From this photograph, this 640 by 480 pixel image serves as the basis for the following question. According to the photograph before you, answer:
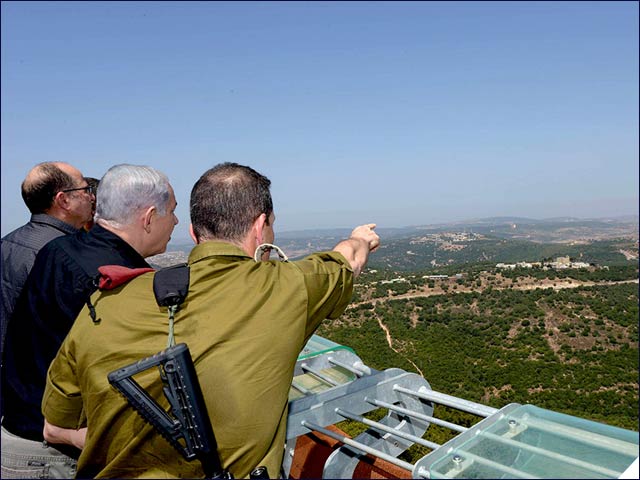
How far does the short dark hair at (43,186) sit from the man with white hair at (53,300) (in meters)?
0.96

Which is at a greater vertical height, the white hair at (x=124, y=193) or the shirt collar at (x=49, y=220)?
the white hair at (x=124, y=193)

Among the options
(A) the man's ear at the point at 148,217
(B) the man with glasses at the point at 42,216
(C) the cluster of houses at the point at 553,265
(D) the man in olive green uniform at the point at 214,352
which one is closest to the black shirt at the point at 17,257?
(B) the man with glasses at the point at 42,216

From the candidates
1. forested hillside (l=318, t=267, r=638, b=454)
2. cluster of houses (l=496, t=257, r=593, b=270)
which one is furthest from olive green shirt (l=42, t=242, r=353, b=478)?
cluster of houses (l=496, t=257, r=593, b=270)

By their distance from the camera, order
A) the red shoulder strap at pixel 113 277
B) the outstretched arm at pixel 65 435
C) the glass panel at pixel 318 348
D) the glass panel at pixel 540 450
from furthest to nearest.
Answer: the glass panel at pixel 318 348 < the outstretched arm at pixel 65 435 < the red shoulder strap at pixel 113 277 < the glass panel at pixel 540 450

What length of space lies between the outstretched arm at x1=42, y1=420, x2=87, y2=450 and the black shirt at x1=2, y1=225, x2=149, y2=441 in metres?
0.22

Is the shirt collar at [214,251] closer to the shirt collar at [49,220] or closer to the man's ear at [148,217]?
the man's ear at [148,217]

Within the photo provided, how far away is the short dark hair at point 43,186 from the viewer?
2.90 meters

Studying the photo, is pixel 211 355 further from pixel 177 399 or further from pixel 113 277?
pixel 113 277

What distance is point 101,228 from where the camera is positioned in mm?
2121

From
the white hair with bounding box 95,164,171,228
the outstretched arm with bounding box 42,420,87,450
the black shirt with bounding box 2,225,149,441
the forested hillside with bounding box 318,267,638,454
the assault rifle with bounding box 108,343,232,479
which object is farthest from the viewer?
the forested hillside with bounding box 318,267,638,454

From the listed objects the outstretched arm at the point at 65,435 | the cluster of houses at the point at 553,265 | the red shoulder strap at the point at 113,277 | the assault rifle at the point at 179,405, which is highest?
the red shoulder strap at the point at 113,277

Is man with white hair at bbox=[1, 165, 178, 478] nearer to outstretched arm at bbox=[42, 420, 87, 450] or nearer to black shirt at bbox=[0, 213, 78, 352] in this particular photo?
outstretched arm at bbox=[42, 420, 87, 450]

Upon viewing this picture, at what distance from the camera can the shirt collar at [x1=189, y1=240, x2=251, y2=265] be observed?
1.75 metres

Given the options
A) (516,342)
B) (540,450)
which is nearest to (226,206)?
(540,450)
